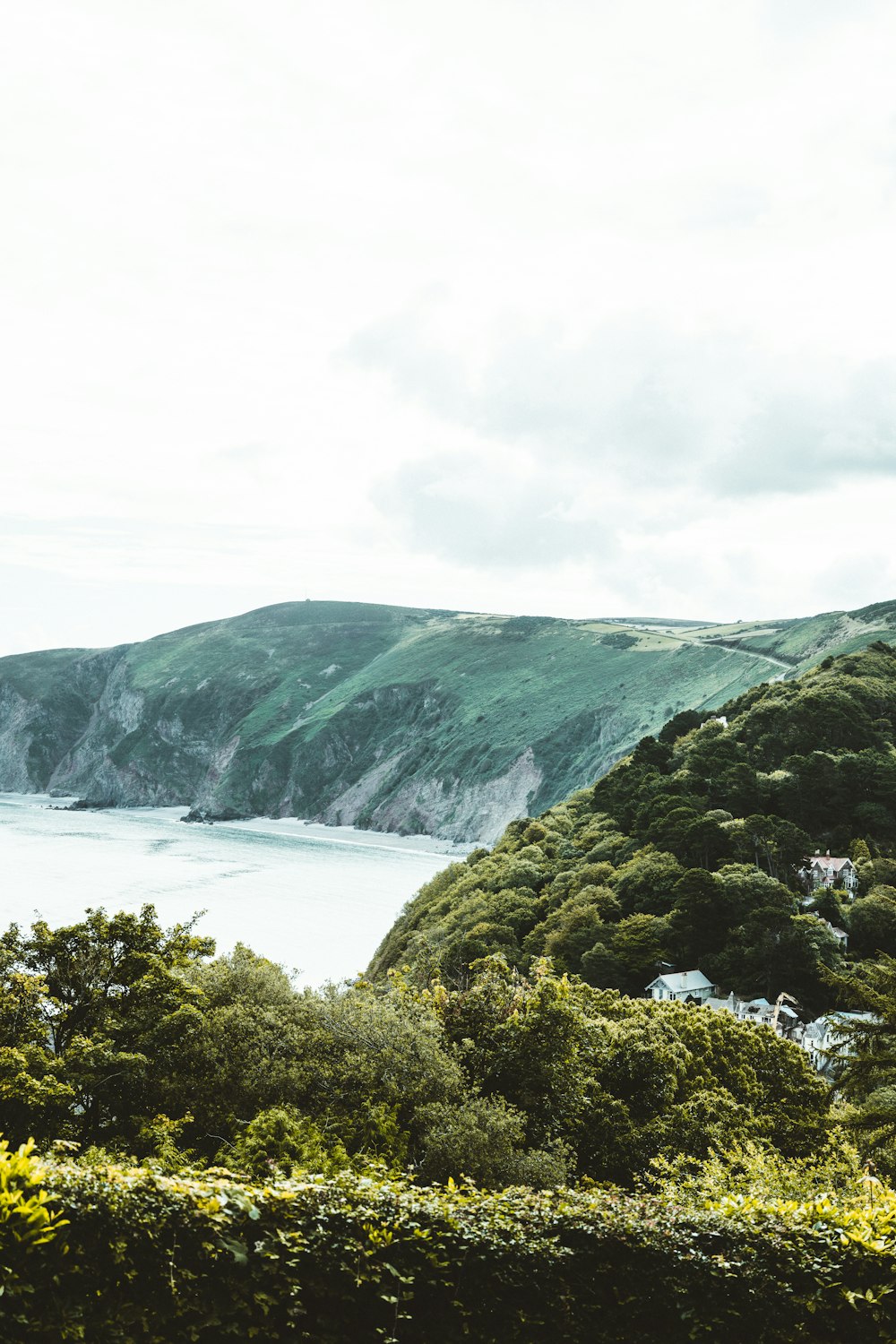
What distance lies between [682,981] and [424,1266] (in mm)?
38698

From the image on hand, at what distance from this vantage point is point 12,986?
1884 cm

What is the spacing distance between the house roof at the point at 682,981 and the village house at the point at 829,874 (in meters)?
12.4

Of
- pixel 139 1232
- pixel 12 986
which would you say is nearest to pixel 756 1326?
pixel 139 1232

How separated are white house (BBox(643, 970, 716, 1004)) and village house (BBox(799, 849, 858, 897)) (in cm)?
1248

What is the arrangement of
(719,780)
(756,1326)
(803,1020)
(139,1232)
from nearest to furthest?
(139,1232), (756,1326), (803,1020), (719,780)

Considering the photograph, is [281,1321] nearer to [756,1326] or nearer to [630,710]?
[756,1326]

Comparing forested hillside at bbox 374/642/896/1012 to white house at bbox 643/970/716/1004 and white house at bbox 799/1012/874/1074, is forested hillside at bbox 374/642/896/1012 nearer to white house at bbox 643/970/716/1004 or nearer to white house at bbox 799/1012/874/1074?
white house at bbox 643/970/716/1004

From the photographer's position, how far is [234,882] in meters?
121

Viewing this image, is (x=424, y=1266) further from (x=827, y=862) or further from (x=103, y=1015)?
(x=827, y=862)

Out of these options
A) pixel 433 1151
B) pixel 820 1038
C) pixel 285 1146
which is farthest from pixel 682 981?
pixel 285 1146

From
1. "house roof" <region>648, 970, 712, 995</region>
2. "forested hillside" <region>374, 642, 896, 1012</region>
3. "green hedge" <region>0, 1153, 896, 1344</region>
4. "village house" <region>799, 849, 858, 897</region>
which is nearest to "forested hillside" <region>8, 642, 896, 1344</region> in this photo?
"green hedge" <region>0, 1153, 896, 1344</region>

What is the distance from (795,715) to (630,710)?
113 meters

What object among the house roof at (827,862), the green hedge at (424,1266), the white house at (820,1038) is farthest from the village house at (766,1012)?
the green hedge at (424,1266)

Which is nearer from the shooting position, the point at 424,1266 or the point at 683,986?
the point at 424,1266
